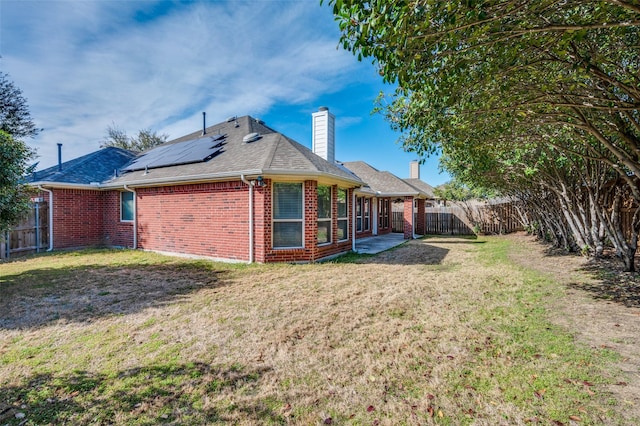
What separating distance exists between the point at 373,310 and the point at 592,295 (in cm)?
451

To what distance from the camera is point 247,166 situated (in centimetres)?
876

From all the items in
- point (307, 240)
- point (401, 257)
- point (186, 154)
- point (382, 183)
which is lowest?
point (401, 257)

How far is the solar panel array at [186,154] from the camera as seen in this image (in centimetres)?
1095

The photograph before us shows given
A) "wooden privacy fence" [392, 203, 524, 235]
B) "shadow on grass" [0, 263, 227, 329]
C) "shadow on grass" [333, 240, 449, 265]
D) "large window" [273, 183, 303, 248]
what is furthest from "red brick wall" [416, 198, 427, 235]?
"shadow on grass" [0, 263, 227, 329]

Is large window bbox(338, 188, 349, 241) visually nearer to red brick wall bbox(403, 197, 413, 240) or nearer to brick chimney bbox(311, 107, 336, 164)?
brick chimney bbox(311, 107, 336, 164)

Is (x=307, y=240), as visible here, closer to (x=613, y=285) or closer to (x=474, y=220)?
(x=613, y=285)

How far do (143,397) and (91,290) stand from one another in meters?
4.63

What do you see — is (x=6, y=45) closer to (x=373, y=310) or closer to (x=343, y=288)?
(x=343, y=288)

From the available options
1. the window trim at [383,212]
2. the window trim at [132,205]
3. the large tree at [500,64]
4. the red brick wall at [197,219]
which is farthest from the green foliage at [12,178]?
the window trim at [383,212]


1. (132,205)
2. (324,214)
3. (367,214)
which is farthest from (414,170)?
(132,205)

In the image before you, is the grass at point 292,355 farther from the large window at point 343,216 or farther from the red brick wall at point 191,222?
the large window at point 343,216

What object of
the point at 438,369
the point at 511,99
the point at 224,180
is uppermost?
the point at 511,99

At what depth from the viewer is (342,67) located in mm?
10711

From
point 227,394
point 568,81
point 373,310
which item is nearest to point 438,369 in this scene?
point 373,310
